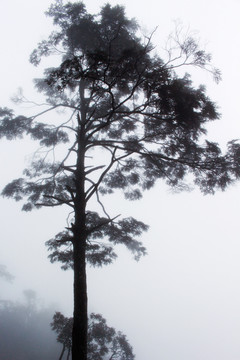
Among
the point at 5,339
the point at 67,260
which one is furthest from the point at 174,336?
the point at 67,260

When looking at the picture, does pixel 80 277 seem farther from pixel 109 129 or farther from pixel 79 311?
pixel 109 129

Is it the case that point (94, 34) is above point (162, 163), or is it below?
above

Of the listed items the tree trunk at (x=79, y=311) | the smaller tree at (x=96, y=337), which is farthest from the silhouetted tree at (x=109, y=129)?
the smaller tree at (x=96, y=337)

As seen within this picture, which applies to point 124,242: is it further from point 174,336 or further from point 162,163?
point 174,336

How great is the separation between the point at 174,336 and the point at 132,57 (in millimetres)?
214259

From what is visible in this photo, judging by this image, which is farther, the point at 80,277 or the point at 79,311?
the point at 80,277

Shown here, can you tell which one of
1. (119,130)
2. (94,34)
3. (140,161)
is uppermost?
(94,34)

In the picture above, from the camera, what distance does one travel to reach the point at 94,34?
1040 centimetres

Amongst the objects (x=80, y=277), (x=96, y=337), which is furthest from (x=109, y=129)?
(x=96, y=337)

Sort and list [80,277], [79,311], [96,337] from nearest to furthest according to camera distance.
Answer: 1. [79,311]
2. [80,277]
3. [96,337]

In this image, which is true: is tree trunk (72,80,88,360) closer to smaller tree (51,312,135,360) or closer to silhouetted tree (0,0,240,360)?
silhouetted tree (0,0,240,360)

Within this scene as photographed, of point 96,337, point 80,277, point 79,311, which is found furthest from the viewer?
point 96,337

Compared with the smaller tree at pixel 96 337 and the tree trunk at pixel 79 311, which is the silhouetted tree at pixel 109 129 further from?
the smaller tree at pixel 96 337

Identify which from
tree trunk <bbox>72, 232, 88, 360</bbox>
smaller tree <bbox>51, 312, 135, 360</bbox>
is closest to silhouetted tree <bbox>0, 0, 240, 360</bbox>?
tree trunk <bbox>72, 232, 88, 360</bbox>
